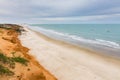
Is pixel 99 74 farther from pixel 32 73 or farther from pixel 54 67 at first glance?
pixel 32 73

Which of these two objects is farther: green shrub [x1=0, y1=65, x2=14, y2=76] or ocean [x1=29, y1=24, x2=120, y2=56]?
ocean [x1=29, y1=24, x2=120, y2=56]

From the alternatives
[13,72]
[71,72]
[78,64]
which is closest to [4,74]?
[13,72]

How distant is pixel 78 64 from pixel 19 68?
6.84 meters

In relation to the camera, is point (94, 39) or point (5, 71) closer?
point (5, 71)

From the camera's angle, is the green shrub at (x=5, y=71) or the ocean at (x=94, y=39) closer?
the green shrub at (x=5, y=71)

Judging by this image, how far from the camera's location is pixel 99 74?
48.3ft

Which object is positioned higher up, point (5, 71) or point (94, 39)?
point (5, 71)

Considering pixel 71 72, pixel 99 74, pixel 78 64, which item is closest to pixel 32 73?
pixel 71 72

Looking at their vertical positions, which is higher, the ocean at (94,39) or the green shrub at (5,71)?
the green shrub at (5,71)

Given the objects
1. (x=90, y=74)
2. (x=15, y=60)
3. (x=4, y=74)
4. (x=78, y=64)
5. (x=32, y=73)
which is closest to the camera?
(x=4, y=74)

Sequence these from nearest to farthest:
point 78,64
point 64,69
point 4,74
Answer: point 4,74
point 64,69
point 78,64

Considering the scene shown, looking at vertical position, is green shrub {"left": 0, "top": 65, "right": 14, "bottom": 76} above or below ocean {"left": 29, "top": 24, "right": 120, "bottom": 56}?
above

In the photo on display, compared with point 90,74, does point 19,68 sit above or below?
above

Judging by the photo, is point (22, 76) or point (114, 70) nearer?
point (22, 76)
